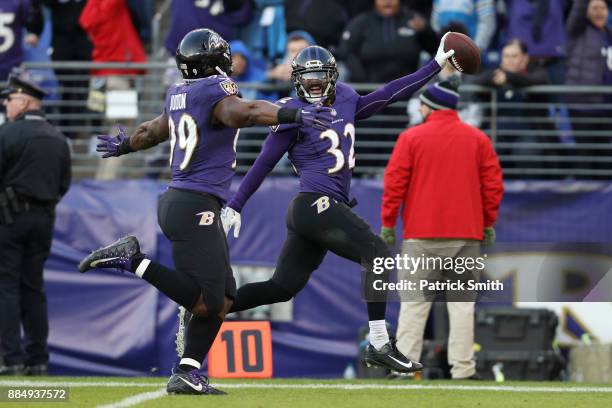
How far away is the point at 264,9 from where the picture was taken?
39.3ft

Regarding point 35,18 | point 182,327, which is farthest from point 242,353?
point 35,18

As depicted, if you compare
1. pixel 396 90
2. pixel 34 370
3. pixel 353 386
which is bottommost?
pixel 34 370

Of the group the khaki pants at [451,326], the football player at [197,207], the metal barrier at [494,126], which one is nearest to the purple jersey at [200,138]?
the football player at [197,207]

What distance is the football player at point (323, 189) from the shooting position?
7398 millimetres

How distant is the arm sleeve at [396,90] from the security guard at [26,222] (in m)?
2.84

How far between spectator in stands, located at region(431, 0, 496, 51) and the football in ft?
12.8

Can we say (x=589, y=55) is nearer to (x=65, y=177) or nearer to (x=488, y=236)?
(x=488, y=236)

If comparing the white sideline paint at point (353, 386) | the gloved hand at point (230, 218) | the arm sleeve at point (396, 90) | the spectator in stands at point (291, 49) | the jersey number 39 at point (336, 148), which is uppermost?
the spectator in stands at point (291, 49)

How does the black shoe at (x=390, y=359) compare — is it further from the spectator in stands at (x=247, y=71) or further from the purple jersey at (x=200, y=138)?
the spectator in stands at (x=247, y=71)

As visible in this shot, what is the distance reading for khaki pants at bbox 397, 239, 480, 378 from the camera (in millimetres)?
8938

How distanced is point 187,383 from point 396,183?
2.78 metres

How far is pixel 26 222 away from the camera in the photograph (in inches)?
369

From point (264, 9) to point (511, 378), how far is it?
4.25m

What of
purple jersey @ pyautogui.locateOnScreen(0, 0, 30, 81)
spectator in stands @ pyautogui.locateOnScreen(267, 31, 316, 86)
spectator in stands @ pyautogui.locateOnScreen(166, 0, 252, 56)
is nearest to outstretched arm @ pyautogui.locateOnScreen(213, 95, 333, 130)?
spectator in stands @ pyautogui.locateOnScreen(267, 31, 316, 86)
